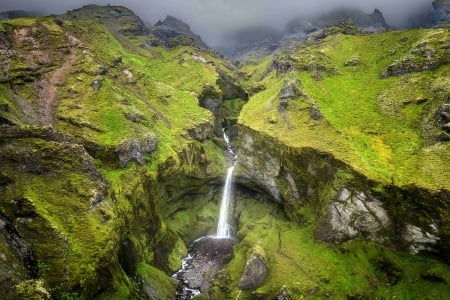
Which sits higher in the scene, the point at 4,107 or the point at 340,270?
the point at 4,107

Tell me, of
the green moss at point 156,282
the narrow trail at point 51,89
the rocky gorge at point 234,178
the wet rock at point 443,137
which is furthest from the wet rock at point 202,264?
the wet rock at point 443,137

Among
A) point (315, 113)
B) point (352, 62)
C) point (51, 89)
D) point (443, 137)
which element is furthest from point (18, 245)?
point (352, 62)

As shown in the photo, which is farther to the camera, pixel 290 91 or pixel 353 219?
pixel 290 91

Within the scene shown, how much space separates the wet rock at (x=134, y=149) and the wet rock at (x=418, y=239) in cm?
3427

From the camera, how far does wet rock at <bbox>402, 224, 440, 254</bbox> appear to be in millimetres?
41719

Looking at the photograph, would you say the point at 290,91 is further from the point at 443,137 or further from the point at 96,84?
the point at 96,84

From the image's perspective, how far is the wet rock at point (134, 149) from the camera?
50.2 meters

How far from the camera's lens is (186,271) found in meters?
53.5

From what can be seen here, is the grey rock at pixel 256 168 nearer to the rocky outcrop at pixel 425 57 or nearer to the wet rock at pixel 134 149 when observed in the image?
the wet rock at pixel 134 149

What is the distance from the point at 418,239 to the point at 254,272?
1876 cm

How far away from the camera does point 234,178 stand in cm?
6931

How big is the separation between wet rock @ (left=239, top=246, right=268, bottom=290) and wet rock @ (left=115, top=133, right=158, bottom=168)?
19752 millimetres

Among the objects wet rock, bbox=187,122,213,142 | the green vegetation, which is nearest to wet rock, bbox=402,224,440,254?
the green vegetation

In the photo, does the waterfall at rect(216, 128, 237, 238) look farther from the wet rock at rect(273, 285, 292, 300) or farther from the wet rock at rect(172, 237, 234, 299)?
the wet rock at rect(273, 285, 292, 300)
